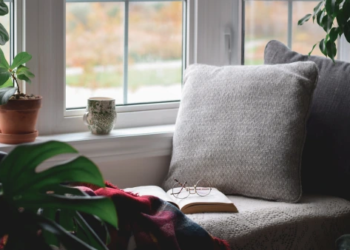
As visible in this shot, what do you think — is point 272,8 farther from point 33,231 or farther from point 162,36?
point 33,231

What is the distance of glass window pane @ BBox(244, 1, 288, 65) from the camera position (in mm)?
2758

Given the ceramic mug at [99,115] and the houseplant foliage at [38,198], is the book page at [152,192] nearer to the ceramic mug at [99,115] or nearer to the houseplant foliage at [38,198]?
the ceramic mug at [99,115]

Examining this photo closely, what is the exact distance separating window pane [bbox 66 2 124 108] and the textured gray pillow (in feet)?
1.27

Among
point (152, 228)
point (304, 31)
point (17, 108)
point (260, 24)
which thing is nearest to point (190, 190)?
point (152, 228)

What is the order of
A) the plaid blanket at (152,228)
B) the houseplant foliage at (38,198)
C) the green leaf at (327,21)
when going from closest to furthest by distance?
the houseplant foliage at (38,198)
the plaid blanket at (152,228)
the green leaf at (327,21)

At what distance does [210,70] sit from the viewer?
2.34m

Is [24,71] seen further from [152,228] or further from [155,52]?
[152,228]

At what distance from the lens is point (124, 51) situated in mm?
2496

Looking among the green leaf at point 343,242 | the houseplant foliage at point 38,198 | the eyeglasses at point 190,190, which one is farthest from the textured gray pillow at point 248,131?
the houseplant foliage at point 38,198

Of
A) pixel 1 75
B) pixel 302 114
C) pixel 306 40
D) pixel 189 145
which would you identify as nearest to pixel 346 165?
pixel 302 114

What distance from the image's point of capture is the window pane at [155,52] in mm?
2516

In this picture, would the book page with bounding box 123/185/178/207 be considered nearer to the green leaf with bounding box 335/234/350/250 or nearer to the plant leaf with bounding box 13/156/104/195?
the green leaf with bounding box 335/234/350/250

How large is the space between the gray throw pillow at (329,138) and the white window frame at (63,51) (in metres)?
0.55

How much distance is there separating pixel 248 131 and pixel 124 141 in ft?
1.57
